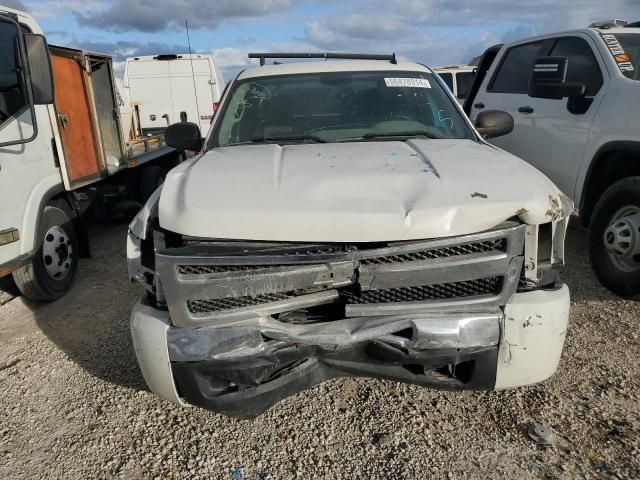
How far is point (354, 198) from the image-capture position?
2.38m

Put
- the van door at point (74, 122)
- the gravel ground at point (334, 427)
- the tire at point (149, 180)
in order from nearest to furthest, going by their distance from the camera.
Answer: the gravel ground at point (334, 427)
the van door at point (74, 122)
the tire at point (149, 180)

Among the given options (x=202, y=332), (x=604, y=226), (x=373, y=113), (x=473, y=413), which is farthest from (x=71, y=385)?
(x=604, y=226)

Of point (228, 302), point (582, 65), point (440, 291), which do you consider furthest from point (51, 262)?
point (582, 65)


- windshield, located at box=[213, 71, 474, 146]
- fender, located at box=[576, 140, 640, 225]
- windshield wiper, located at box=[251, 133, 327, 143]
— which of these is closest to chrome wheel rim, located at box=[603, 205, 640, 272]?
fender, located at box=[576, 140, 640, 225]

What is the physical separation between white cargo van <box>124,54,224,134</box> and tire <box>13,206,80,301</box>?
22.7ft

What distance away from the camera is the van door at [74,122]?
502cm

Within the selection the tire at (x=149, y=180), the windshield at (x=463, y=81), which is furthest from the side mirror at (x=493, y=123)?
the windshield at (x=463, y=81)

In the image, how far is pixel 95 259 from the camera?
5.98 m

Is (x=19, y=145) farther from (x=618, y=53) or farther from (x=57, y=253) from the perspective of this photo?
(x=618, y=53)

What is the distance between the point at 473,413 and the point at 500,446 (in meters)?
0.30

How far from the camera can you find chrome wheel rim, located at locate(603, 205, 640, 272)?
4.00 metres

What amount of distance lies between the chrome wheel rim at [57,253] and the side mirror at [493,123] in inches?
145

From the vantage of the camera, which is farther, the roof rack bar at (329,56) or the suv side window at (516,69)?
the suv side window at (516,69)

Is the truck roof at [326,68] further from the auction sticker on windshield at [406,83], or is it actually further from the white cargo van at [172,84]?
the white cargo van at [172,84]
